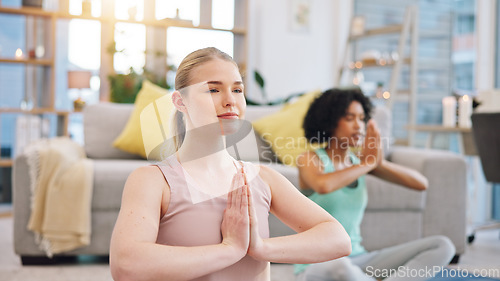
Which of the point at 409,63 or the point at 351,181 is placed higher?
the point at 409,63

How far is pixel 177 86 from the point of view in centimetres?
80

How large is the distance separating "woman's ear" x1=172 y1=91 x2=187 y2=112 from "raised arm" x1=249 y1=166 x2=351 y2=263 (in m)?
0.19

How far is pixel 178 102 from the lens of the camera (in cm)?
79

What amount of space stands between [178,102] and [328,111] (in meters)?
1.05

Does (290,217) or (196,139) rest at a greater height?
(196,139)

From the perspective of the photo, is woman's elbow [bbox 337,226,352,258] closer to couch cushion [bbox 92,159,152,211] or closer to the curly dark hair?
the curly dark hair

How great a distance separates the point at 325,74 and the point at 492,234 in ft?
8.69

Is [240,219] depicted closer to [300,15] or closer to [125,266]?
[125,266]

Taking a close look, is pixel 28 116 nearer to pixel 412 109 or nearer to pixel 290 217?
pixel 412 109

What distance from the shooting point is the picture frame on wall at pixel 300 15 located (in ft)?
18.3

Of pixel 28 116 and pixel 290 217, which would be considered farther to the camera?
pixel 28 116

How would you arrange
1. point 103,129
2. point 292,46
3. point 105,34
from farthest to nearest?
1. point 292,46
2. point 105,34
3. point 103,129

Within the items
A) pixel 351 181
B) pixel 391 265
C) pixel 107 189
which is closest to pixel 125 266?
pixel 351 181

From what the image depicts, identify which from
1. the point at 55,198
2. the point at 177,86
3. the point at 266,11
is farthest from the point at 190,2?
the point at 177,86
